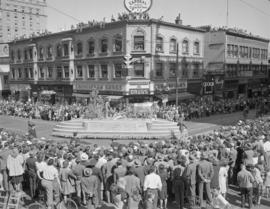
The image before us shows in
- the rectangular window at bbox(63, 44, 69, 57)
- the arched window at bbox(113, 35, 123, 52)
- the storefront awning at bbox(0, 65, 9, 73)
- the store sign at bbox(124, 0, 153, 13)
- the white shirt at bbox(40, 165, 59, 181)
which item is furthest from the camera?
the storefront awning at bbox(0, 65, 9, 73)

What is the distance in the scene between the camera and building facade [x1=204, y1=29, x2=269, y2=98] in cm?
4847

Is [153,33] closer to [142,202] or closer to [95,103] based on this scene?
[95,103]

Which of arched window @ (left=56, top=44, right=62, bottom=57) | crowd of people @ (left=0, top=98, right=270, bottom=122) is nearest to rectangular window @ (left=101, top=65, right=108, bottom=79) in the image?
crowd of people @ (left=0, top=98, right=270, bottom=122)

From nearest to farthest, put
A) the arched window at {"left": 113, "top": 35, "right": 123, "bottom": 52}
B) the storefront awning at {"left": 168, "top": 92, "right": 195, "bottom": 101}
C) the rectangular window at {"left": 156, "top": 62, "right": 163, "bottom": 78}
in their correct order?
the arched window at {"left": 113, "top": 35, "right": 123, "bottom": 52}, the rectangular window at {"left": 156, "top": 62, "right": 163, "bottom": 78}, the storefront awning at {"left": 168, "top": 92, "right": 195, "bottom": 101}

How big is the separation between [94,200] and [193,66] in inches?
1414

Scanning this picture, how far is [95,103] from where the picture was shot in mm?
28422

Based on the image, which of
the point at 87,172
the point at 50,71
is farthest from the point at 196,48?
the point at 87,172

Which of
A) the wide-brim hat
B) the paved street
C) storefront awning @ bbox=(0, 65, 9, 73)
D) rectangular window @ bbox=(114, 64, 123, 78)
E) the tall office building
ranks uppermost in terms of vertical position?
the tall office building

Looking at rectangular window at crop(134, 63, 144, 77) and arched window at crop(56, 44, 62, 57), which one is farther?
arched window at crop(56, 44, 62, 57)

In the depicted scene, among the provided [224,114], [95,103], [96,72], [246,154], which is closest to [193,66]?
[224,114]

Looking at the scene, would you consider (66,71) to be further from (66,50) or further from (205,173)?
(205,173)

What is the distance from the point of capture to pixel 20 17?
87812 mm

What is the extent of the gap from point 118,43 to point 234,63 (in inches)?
873

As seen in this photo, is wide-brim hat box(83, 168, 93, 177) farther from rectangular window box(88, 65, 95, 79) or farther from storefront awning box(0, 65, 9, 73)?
storefront awning box(0, 65, 9, 73)
